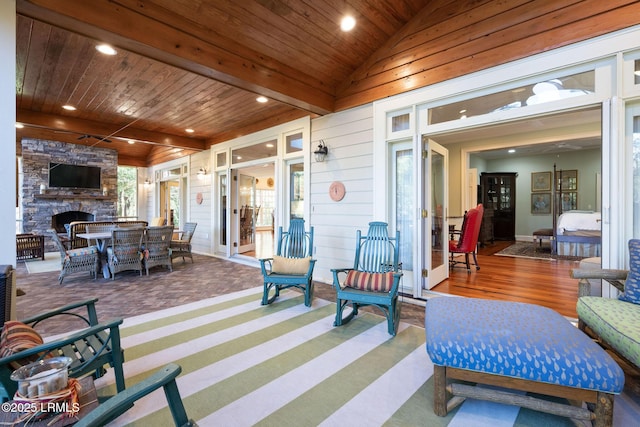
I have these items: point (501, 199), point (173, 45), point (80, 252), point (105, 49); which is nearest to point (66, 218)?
point (80, 252)

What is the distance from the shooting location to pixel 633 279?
81.0 inches

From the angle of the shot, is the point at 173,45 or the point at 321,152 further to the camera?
the point at 321,152

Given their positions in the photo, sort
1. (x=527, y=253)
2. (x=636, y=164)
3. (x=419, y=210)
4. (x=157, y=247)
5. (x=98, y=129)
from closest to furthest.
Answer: (x=636, y=164)
(x=419, y=210)
(x=157, y=247)
(x=98, y=129)
(x=527, y=253)

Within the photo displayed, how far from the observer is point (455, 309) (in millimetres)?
2010

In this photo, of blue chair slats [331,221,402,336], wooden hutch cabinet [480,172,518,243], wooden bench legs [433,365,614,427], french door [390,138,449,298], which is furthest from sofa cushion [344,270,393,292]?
wooden hutch cabinet [480,172,518,243]

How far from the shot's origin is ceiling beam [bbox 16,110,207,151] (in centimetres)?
543

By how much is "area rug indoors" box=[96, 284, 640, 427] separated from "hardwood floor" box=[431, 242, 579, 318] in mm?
1555

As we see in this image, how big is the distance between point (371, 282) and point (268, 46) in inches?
121

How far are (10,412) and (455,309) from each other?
2.29 meters

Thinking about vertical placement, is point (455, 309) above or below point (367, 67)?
below

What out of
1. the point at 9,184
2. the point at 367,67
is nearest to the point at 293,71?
the point at 367,67

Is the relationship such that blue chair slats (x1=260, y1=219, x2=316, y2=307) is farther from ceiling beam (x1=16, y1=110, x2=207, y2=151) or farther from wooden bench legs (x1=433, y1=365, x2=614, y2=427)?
ceiling beam (x1=16, y1=110, x2=207, y2=151)

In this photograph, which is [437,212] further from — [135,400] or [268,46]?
[135,400]

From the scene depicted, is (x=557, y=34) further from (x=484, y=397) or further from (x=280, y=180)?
(x=280, y=180)
